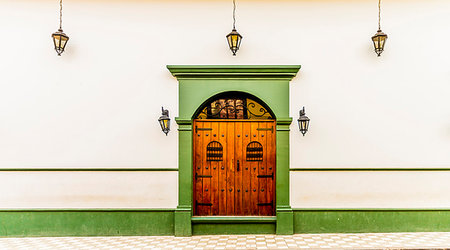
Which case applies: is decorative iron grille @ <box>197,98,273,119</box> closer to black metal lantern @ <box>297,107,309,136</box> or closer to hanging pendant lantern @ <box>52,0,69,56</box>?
black metal lantern @ <box>297,107,309,136</box>

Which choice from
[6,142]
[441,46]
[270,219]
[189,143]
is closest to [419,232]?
[270,219]

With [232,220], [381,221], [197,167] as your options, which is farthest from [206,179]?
[381,221]

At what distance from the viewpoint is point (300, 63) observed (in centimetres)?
618

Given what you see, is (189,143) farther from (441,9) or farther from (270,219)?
(441,9)

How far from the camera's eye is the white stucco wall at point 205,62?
6.11 metres

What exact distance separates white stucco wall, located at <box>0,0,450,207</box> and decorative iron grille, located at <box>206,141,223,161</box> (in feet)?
2.08

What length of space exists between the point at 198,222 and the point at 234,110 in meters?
2.18

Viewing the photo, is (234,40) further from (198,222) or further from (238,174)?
(198,222)

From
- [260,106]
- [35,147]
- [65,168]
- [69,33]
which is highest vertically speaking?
[69,33]

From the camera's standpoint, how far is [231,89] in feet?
20.1

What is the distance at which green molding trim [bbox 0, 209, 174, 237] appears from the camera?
6012 millimetres

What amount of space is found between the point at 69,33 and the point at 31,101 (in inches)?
56.7

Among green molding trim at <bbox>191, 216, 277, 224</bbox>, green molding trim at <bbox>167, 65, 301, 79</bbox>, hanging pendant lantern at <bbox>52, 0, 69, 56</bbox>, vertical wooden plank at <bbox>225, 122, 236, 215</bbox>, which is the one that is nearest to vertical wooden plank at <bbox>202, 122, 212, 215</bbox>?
green molding trim at <bbox>191, 216, 277, 224</bbox>

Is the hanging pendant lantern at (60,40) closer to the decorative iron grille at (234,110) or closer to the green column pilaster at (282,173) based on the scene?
the decorative iron grille at (234,110)
